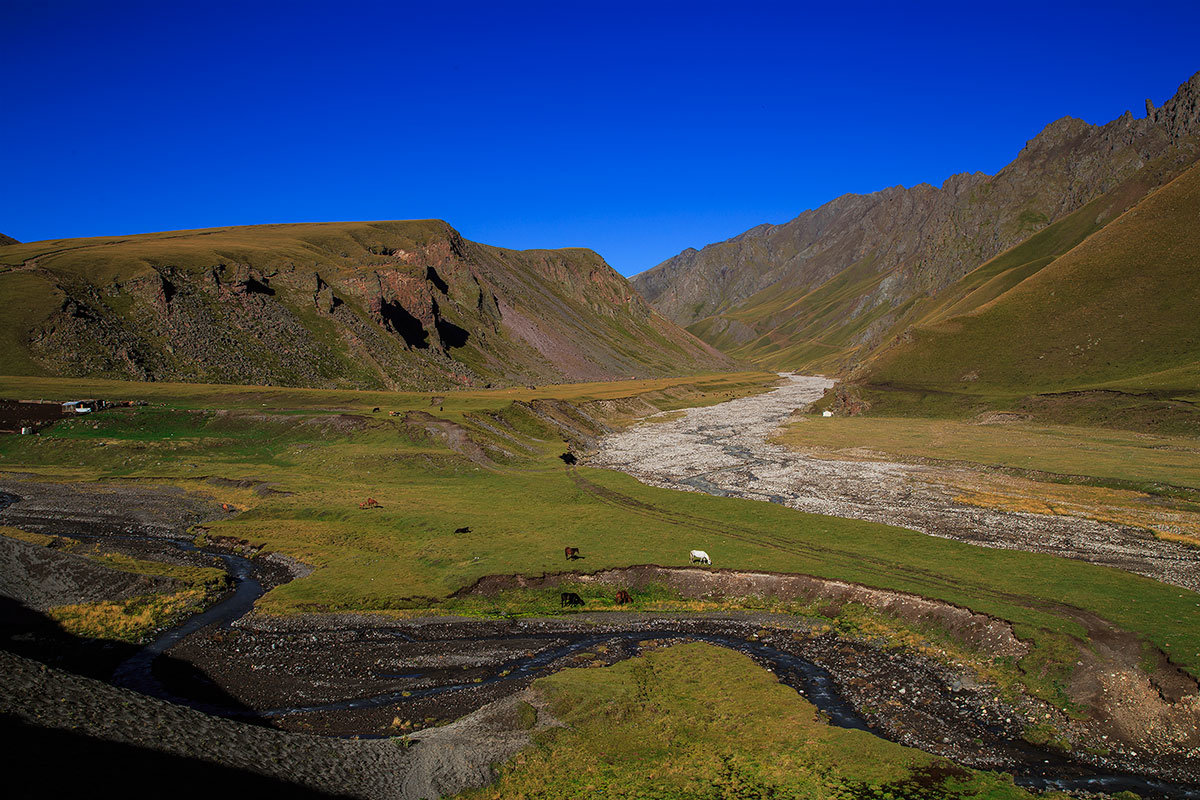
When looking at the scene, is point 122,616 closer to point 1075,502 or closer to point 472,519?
point 472,519

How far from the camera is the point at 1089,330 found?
147125 mm

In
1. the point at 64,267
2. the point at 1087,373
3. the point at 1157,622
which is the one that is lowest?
the point at 1157,622

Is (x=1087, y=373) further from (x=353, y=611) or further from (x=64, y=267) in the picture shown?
(x=64, y=267)

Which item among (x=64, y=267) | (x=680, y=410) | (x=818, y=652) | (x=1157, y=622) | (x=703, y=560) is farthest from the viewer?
(x=680, y=410)

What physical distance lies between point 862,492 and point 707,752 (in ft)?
166

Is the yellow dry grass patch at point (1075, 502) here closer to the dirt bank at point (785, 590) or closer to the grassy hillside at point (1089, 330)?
the dirt bank at point (785, 590)

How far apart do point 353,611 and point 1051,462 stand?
84.3 metres

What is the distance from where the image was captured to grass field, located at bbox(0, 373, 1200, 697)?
36469 mm

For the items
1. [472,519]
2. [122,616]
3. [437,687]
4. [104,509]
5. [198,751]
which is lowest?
[437,687]

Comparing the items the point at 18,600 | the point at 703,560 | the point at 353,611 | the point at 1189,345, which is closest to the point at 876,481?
the point at 703,560

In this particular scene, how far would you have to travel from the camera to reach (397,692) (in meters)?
28.6

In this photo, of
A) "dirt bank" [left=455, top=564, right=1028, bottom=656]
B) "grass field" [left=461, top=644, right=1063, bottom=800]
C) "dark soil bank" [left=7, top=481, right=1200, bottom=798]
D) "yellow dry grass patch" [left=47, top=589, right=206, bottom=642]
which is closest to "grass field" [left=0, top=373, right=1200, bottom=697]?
"dirt bank" [left=455, top=564, right=1028, bottom=656]

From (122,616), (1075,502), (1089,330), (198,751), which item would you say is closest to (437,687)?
(198,751)

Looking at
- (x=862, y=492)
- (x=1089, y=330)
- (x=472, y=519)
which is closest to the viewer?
(x=472, y=519)
